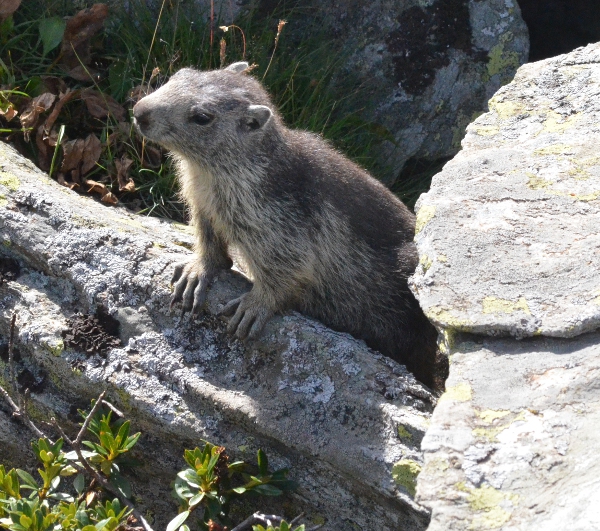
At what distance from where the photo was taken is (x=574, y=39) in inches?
304

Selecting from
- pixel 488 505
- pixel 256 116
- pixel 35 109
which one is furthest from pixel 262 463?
pixel 35 109

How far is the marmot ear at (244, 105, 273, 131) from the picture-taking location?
486cm

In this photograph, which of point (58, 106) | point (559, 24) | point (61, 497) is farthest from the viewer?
point (559, 24)

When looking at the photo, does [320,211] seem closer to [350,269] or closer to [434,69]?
[350,269]

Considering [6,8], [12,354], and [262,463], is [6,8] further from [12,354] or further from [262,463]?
[262,463]

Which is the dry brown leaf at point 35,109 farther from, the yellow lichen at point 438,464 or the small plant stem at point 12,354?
the yellow lichen at point 438,464

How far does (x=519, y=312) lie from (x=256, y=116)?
2199 millimetres

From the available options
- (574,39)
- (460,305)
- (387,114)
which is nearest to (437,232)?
(460,305)

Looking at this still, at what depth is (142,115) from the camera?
15.7 feet

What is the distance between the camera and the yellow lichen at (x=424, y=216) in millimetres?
3954

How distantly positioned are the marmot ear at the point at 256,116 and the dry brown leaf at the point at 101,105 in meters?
1.51

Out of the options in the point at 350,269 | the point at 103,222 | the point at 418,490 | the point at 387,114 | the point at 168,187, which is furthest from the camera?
the point at 387,114

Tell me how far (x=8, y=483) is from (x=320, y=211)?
2339 mm

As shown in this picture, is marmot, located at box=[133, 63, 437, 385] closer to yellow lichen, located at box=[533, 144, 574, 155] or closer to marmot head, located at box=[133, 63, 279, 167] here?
marmot head, located at box=[133, 63, 279, 167]
